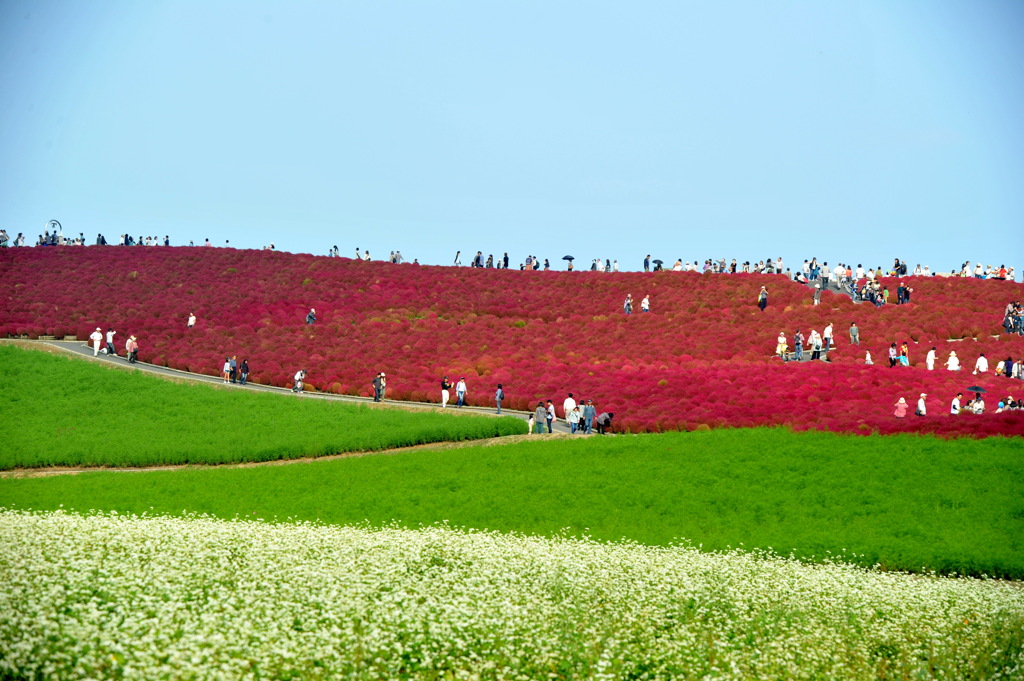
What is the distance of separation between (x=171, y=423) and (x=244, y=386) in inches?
343

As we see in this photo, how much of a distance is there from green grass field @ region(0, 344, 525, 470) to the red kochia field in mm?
5164

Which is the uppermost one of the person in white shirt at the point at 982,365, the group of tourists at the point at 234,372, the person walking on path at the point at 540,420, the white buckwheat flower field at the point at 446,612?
the person in white shirt at the point at 982,365

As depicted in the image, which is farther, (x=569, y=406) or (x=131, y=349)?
(x=131, y=349)

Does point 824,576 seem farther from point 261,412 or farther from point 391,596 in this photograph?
point 261,412

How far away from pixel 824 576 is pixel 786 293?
45.2 meters

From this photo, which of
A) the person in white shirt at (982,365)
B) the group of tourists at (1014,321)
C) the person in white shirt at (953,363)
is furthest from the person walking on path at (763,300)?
the person in white shirt at (982,365)

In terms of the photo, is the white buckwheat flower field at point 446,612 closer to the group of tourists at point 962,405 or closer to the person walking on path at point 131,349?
the group of tourists at point 962,405

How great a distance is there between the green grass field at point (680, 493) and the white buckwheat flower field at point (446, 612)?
387 centimetres

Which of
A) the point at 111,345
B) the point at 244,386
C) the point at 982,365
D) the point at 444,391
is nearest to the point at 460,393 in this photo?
the point at 444,391

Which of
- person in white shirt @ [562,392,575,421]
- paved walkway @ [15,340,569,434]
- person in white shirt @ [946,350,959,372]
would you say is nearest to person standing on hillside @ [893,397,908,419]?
person in white shirt @ [946,350,959,372]

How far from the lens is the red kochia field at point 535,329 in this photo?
44781 mm

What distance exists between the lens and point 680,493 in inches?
1222

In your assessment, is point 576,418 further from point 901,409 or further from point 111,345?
point 111,345

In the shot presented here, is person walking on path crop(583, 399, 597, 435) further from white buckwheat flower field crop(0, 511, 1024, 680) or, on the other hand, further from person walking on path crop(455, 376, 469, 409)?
white buckwheat flower field crop(0, 511, 1024, 680)
